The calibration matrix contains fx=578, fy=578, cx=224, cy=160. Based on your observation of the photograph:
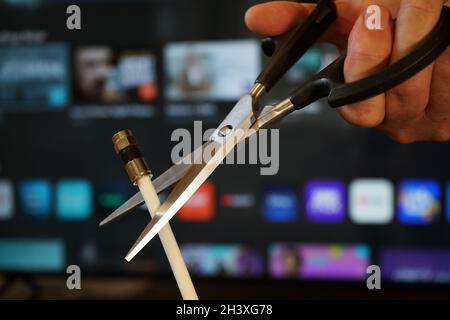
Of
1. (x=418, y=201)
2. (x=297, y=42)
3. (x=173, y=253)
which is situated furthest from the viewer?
(x=418, y=201)

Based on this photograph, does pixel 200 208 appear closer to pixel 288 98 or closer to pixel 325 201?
pixel 325 201

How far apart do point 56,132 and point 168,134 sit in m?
0.16

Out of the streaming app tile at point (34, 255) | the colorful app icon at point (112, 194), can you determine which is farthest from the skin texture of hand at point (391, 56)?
the streaming app tile at point (34, 255)

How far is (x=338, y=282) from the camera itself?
30.2 inches

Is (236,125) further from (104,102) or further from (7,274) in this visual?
(7,274)

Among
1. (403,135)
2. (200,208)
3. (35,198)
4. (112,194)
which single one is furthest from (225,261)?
(403,135)

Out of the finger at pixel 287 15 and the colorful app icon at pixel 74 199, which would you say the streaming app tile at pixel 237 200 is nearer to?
the colorful app icon at pixel 74 199

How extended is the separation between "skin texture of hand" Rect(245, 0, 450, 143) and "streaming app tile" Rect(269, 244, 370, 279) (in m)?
0.33

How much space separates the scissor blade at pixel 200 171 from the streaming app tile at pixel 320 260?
41 centimetres

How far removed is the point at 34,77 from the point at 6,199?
179mm

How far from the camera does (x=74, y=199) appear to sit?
808 mm

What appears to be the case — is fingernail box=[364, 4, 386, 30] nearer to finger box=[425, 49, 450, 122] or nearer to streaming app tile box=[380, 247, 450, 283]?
finger box=[425, 49, 450, 122]

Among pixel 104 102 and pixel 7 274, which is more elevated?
pixel 104 102
